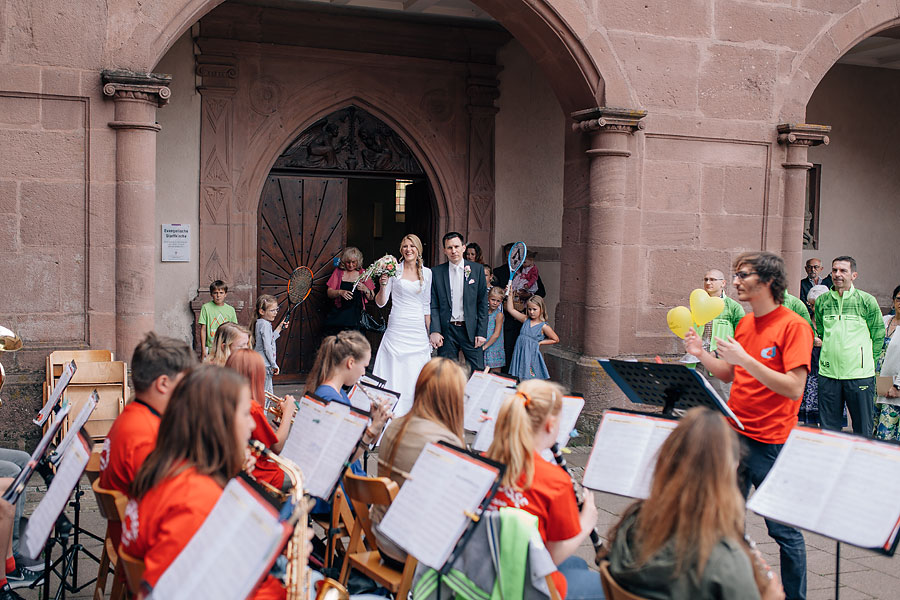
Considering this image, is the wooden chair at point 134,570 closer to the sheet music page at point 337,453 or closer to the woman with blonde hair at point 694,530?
the sheet music page at point 337,453

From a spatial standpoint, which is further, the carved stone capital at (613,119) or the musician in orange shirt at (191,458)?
the carved stone capital at (613,119)

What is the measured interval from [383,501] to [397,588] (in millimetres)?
335

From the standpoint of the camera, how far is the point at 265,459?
4.11m

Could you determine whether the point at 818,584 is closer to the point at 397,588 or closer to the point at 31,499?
the point at 397,588

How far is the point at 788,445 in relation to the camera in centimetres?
335

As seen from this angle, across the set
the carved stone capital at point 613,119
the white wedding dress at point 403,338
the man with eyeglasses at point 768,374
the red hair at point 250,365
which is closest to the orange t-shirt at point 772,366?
the man with eyeglasses at point 768,374

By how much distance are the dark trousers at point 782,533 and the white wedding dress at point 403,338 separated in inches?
144

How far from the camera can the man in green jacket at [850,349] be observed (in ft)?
23.4

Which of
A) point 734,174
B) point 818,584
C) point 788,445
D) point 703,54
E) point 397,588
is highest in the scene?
point 703,54

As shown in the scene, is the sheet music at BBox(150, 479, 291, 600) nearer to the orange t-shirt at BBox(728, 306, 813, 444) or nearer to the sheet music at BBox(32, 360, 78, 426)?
the sheet music at BBox(32, 360, 78, 426)

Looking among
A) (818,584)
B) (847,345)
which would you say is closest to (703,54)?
(847,345)

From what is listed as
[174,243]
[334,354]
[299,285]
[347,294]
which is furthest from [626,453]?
[174,243]

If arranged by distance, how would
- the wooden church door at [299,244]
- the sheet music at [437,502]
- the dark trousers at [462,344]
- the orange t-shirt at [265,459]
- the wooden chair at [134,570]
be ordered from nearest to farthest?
the wooden chair at [134,570], the sheet music at [437,502], the orange t-shirt at [265,459], the dark trousers at [462,344], the wooden church door at [299,244]

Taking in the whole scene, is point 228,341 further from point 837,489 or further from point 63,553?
point 837,489
